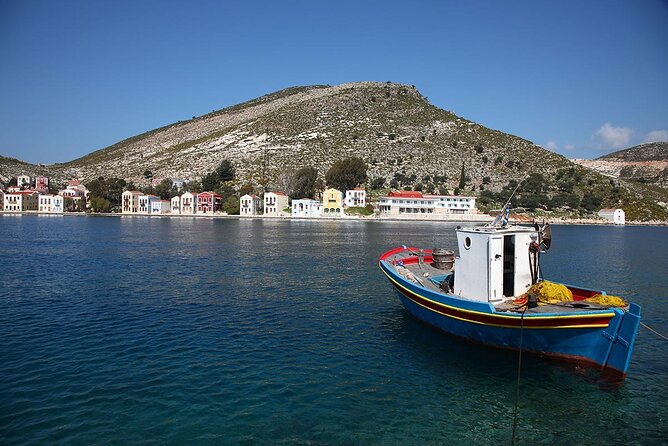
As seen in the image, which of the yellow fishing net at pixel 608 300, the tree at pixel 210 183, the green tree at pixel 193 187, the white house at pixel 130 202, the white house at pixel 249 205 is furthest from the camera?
the green tree at pixel 193 187

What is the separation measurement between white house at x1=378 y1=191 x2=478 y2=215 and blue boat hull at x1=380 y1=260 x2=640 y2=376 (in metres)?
106

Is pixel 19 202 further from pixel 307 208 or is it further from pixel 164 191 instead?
pixel 307 208

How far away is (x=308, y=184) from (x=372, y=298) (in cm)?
10886

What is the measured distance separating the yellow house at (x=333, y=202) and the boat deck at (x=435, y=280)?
94.5 m

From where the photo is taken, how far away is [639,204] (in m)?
143

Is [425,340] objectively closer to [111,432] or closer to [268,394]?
[268,394]

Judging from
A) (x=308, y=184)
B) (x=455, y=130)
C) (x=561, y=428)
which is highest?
(x=455, y=130)

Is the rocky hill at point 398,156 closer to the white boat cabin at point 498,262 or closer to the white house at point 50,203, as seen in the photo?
the white house at point 50,203

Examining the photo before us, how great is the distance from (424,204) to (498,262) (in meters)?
109

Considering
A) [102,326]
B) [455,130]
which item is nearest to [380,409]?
[102,326]

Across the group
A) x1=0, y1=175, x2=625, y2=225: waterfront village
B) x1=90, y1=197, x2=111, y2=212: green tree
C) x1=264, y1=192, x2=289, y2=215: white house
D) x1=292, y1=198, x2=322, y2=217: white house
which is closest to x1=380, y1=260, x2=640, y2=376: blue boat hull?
x1=0, y1=175, x2=625, y2=225: waterfront village

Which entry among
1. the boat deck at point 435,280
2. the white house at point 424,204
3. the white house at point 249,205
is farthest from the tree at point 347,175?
the boat deck at point 435,280

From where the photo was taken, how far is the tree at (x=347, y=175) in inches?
5032

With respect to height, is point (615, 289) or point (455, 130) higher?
point (455, 130)
